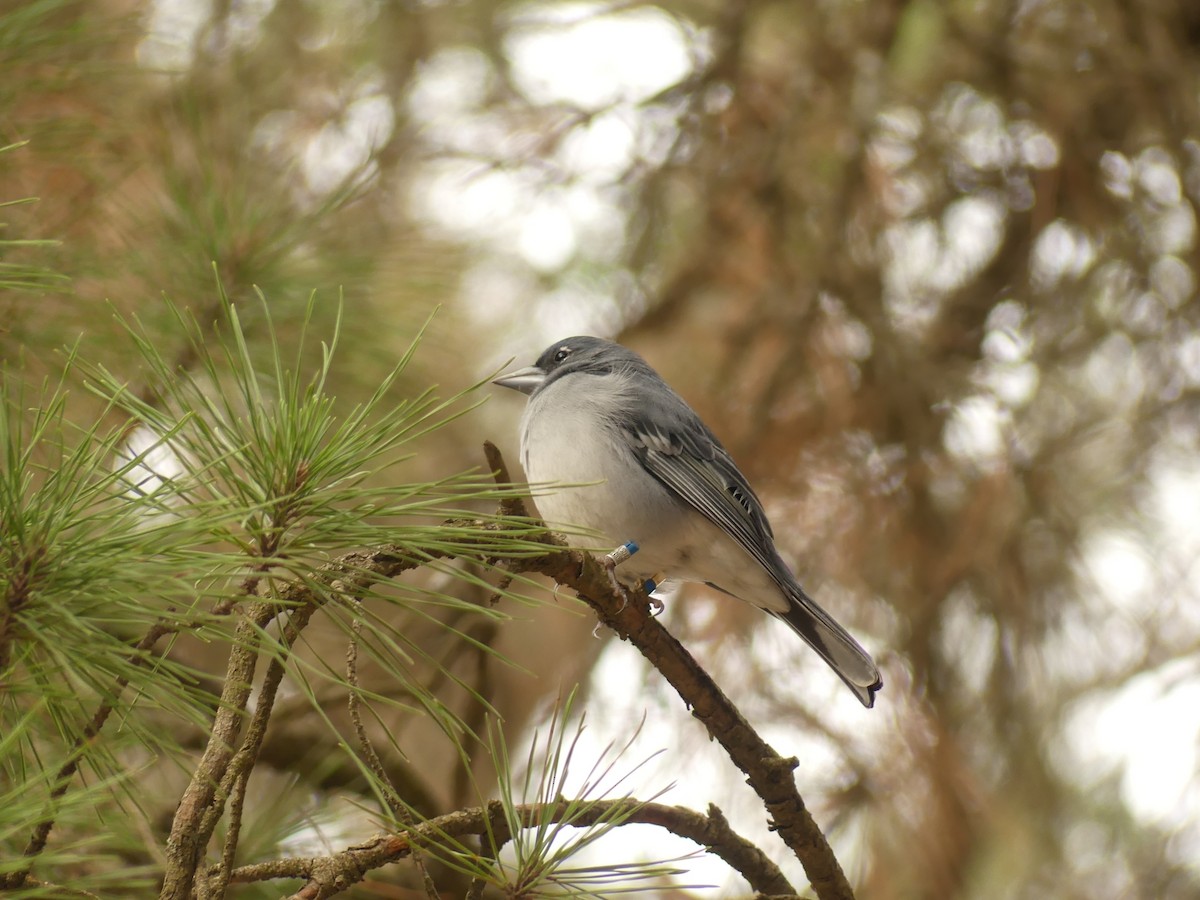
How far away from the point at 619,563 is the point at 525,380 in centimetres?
106

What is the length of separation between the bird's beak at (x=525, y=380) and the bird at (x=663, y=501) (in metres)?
0.30

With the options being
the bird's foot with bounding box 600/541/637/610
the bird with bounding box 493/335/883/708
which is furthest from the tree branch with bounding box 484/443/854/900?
the bird with bounding box 493/335/883/708

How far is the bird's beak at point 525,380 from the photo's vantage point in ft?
12.2

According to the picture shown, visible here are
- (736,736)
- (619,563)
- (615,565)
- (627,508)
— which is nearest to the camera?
(736,736)

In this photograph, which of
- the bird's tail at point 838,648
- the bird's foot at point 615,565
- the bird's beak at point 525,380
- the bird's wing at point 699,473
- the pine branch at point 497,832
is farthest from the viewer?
the bird's beak at point 525,380

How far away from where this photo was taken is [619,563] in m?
2.86

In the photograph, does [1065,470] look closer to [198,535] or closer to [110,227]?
[110,227]

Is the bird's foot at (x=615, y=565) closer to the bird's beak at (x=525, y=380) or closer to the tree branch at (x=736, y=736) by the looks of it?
the tree branch at (x=736, y=736)

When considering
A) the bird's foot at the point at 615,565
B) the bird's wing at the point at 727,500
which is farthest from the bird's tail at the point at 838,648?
the bird's foot at the point at 615,565

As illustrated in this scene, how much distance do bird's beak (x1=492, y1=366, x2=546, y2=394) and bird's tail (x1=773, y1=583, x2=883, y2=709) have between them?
1.11 meters

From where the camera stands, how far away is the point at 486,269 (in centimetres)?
473

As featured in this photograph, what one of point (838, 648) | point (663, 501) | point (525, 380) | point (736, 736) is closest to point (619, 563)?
point (663, 501)

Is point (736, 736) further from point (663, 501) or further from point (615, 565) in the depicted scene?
point (663, 501)

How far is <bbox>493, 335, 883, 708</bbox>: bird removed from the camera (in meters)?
3.02
